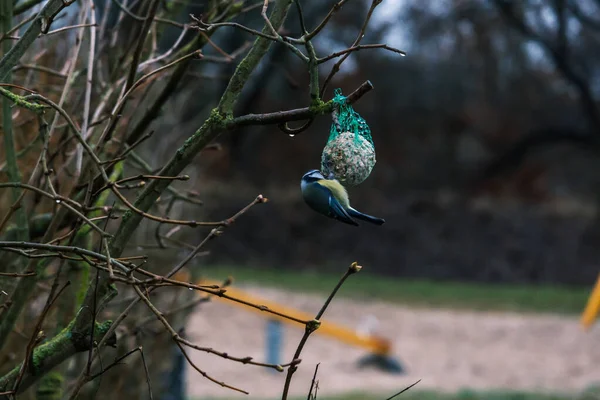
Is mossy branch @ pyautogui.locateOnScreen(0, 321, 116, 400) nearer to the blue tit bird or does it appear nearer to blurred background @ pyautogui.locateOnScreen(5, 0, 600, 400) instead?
the blue tit bird

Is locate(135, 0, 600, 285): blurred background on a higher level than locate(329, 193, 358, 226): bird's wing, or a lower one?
higher

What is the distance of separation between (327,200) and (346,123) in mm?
424

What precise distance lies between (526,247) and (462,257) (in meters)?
1.66

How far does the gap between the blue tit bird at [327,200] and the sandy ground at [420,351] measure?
7.29 metres

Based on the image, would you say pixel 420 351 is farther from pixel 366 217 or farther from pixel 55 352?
pixel 366 217

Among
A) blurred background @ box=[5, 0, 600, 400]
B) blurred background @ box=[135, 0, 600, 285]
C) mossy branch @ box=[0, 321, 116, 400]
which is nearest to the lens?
mossy branch @ box=[0, 321, 116, 400]

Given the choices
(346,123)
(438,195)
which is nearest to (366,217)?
(346,123)

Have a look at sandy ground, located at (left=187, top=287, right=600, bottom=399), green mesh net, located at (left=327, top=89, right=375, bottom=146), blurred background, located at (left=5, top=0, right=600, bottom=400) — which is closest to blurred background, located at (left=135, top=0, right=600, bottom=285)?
blurred background, located at (left=5, top=0, right=600, bottom=400)

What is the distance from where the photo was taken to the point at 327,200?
1.93 m

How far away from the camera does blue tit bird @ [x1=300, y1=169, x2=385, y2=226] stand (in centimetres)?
191

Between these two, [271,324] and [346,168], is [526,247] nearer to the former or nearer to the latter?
[271,324]

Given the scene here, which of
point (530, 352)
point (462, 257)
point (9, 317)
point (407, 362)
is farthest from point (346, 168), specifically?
point (462, 257)

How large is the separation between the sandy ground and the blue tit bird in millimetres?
7293

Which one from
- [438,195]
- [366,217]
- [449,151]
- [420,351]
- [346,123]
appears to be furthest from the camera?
[449,151]
